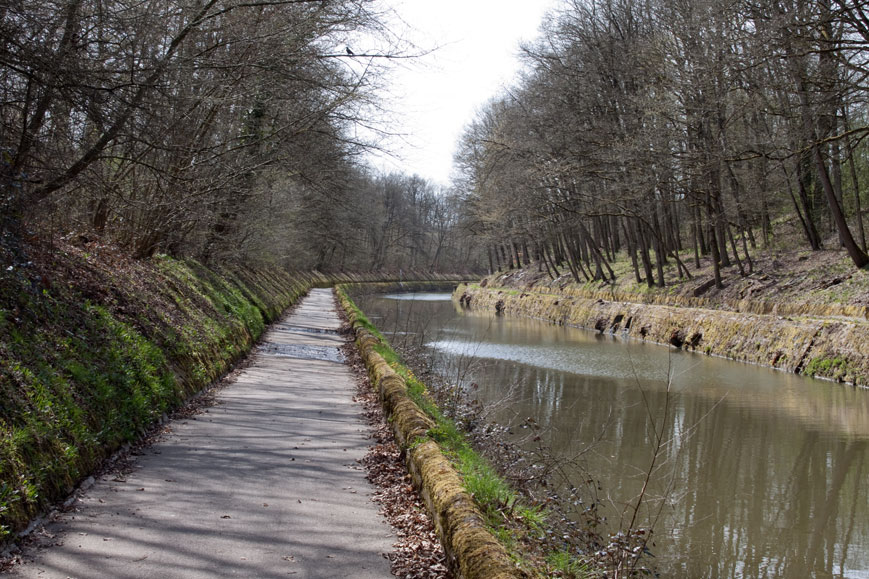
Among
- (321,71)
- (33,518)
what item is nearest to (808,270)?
(321,71)

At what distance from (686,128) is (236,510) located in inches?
781

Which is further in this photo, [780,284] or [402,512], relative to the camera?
[780,284]

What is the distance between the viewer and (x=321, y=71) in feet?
31.6

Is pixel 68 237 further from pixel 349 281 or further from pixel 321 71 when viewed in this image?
pixel 349 281

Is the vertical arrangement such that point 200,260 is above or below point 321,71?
below

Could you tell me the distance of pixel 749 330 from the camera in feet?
58.0

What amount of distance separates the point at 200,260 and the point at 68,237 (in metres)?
10.7

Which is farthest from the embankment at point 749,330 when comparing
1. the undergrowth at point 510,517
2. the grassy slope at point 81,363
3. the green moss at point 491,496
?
the grassy slope at point 81,363

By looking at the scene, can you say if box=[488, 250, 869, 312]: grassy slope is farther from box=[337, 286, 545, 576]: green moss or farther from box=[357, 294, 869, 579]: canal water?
box=[337, 286, 545, 576]: green moss

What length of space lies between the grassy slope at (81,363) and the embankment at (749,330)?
38.9 feet

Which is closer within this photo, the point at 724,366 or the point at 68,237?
the point at 68,237

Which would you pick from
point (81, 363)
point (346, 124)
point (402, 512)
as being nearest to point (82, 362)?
point (81, 363)

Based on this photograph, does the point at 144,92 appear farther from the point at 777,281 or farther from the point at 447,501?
the point at 777,281

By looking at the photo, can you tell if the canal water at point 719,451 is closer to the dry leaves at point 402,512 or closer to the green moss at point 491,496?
the green moss at point 491,496
